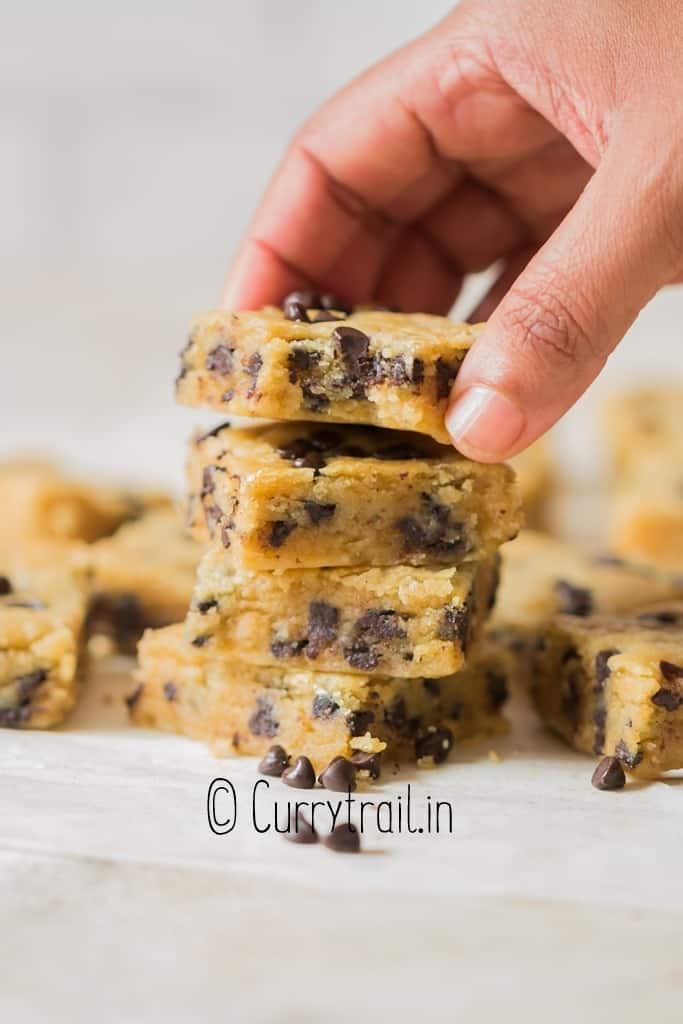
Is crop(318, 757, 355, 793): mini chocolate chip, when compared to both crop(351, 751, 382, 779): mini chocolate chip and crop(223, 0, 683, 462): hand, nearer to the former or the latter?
crop(351, 751, 382, 779): mini chocolate chip

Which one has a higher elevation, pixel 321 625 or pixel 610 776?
pixel 321 625

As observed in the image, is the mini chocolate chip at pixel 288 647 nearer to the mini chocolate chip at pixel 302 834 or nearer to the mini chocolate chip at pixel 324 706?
the mini chocolate chip at pixel 324 706

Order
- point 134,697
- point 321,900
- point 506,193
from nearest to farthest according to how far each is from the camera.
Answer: point 321,900, point 134,697, point 506,193

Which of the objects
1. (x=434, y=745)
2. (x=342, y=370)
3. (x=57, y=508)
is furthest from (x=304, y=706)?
(x=57, y=508)

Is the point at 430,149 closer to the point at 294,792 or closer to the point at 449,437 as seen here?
the point at 449,437

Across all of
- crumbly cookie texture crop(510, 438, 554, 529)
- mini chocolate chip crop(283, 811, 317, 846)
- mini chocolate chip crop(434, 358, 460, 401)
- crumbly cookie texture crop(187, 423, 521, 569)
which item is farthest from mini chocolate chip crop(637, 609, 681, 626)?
crumbly cookie texture crop(510, 438, 554, 529)

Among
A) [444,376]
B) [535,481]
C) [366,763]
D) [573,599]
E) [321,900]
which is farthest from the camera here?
[535,481]

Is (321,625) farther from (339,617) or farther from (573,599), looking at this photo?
(573,599)

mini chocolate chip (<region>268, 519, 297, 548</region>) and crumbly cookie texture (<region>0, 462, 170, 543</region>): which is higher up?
crumbly cookie texture (<region>0, 462, 170, 543</region>)
